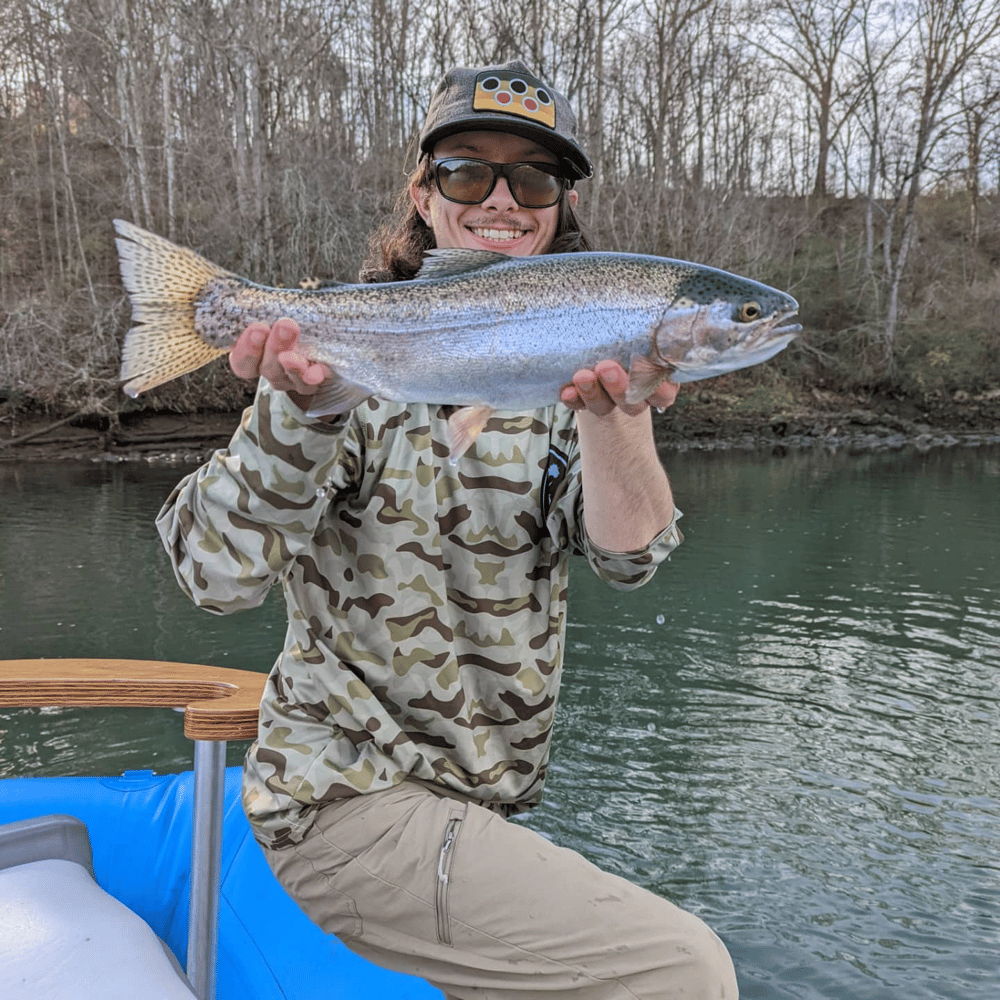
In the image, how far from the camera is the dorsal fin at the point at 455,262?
2.18 m

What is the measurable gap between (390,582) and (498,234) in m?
1.02

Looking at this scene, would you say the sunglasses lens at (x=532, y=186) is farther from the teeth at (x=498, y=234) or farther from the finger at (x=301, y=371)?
the finger at (x=301, y=371)

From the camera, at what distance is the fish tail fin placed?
215 cm

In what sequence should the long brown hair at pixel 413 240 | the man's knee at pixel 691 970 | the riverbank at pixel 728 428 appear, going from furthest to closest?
the riverbank at pixel 728 428, the long brown hair at pixel 413 240, the man's knee at pixel 691 970

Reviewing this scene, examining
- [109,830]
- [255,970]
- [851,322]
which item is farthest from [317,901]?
[851,322]

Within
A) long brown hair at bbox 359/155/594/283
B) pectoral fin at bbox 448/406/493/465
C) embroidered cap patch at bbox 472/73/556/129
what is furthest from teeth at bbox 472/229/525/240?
pectoral fin at bbox 448/406/493/465

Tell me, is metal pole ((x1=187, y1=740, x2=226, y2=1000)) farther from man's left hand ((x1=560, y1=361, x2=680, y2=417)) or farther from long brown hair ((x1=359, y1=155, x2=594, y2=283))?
long brown hair ((x1=359, y1=155, x2=594, y2=283))

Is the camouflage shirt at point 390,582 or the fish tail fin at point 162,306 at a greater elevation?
the fish tail fin at point 162,306

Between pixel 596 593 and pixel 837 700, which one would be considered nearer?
pixel 837 700

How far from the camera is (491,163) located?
8.35 ft

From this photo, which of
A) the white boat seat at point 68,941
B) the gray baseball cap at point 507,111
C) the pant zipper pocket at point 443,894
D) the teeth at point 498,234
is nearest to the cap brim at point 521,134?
the gray baseball cap at point 507,111

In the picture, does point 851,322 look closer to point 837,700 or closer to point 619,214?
point 619,214

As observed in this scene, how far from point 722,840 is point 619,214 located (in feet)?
94.7

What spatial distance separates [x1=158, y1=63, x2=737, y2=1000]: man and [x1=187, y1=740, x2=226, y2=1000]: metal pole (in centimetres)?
27
